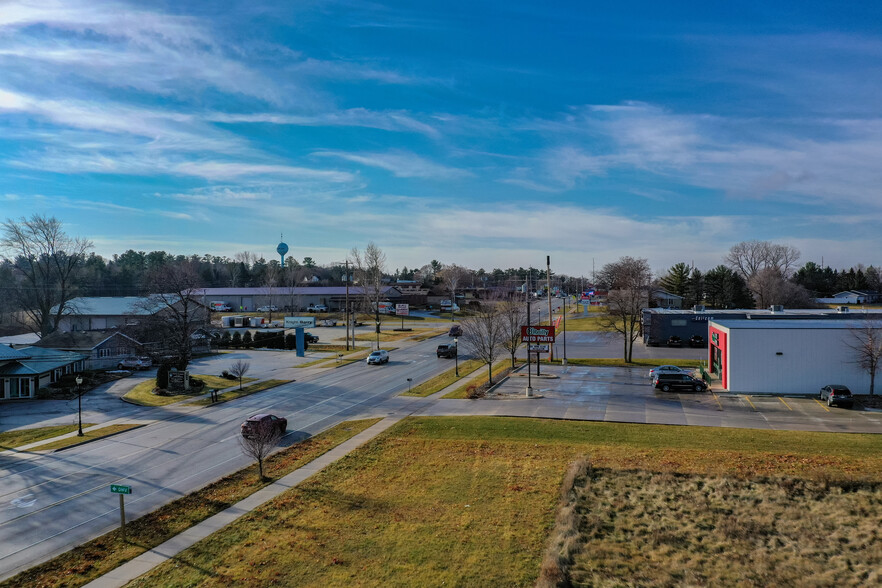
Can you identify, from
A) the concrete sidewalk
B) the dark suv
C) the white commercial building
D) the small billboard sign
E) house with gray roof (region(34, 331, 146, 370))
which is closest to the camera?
the concrete sidewalk

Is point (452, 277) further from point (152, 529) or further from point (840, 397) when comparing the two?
point (152, 529)

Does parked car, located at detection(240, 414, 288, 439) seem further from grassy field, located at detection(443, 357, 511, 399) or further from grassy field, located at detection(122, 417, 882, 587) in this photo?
grassy field, located at detection(443, 357, 511, 399)

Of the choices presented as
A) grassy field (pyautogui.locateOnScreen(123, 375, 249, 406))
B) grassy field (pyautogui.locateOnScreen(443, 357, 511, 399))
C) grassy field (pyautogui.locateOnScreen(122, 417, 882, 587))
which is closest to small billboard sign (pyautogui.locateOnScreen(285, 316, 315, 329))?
grassy field (pyautogui.locateOnScreen(123, 375, 249, 406))

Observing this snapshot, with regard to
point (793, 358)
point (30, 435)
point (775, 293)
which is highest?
point (775, 293)

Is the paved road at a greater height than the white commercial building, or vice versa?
the white commercial building

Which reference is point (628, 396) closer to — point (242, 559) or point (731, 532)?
point (731, 532)

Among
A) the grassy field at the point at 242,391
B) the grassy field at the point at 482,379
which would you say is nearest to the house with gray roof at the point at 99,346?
the grassy field at the point at 242,391

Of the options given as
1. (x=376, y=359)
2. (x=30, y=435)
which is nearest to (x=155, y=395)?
(x=30, y=435)
